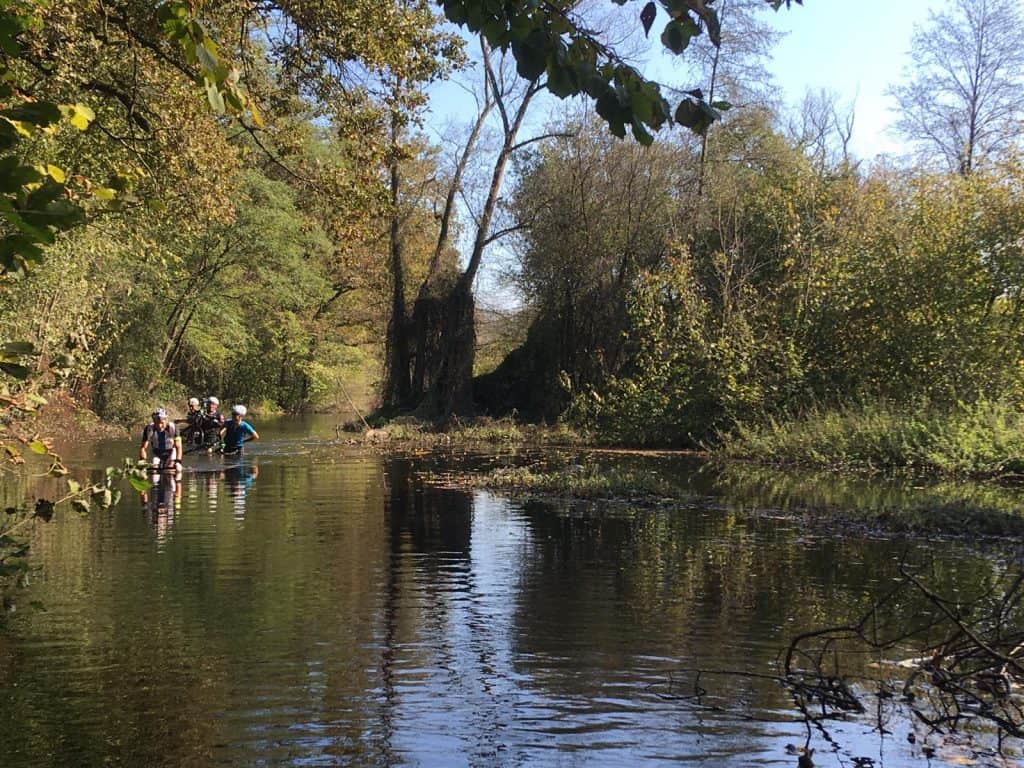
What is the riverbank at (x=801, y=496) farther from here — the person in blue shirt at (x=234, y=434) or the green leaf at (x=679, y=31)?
the green leaf at (x=679, y=31)

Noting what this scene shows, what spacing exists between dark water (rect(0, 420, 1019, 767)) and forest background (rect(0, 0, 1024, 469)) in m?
2.07

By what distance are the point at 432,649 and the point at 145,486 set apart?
13.6ft

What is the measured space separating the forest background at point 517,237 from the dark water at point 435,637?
207 cm

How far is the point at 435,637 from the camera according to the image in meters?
8.01

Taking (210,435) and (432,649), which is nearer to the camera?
(432,649)

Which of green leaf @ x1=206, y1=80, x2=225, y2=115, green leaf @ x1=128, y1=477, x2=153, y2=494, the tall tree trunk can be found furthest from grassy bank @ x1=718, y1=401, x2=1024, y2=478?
green leaf @ x1=206, y1=80, x2=225, y2=115

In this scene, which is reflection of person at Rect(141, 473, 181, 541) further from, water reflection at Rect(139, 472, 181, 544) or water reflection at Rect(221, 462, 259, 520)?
water reflection at Rect(221, 462, 259, 520)

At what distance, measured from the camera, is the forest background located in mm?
4414

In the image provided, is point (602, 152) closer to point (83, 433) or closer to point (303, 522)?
point (83, 433)

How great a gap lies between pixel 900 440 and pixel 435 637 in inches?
675

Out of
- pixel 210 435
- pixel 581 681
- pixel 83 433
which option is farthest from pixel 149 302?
pixel 581 681

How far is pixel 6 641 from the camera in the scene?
7730 millimetres

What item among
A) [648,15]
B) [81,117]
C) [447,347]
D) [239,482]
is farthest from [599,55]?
[447,347]

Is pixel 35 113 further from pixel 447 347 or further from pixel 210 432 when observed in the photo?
pixel 447 347
